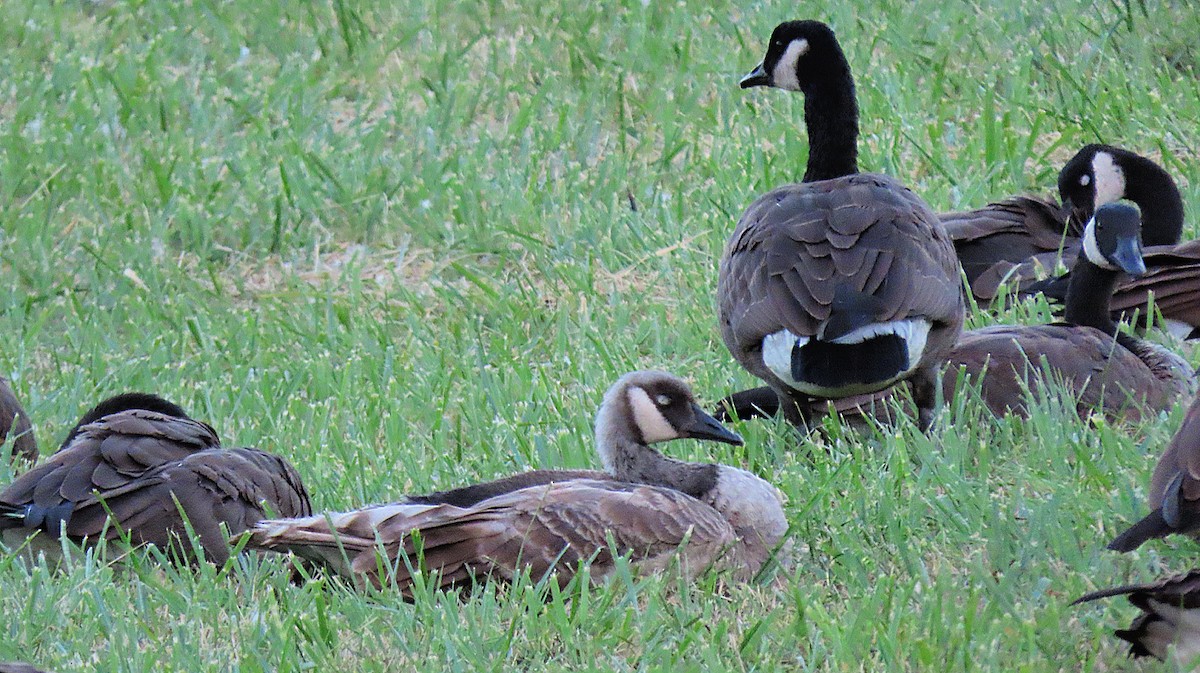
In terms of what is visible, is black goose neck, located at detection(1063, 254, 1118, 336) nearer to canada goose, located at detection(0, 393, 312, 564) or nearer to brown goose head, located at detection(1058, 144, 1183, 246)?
brown goose head, located at detection(1058, 144, 1183, 246)

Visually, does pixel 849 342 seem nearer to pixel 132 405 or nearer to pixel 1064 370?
pixel 1064 370

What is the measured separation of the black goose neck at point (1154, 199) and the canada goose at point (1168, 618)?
452 centimetres

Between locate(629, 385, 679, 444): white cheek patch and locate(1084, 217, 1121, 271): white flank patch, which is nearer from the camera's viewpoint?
locate(629, 385, 679, 444): white cheek patch

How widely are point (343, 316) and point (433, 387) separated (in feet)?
5.40

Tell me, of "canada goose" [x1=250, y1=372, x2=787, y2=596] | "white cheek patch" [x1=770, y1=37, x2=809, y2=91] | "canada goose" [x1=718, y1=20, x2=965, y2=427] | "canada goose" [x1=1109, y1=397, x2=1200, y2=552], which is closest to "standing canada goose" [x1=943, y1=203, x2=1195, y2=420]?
"canada goose" [x1=718, y1=20, x2=965, y2=427]

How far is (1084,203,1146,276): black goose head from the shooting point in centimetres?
668

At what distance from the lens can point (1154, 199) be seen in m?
8.09

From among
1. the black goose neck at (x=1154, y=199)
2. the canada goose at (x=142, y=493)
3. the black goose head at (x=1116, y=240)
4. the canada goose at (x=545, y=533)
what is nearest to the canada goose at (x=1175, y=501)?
the canada goose at (x=545, y=533)

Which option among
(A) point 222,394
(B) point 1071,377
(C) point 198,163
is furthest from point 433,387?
(C) point 198,163

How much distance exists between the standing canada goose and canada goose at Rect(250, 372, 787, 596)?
1.34 meters

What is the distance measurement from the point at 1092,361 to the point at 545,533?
2.50m

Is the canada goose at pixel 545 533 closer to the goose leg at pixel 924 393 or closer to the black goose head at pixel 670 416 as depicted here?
the black goose head at pixel 670 416

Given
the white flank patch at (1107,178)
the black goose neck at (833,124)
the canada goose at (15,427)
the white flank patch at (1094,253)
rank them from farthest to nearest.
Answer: the white flank patch at (1107,178)
the black goose neck at (833,124)
the canada goose at (15,427)
the white flank patch at (1094,253)

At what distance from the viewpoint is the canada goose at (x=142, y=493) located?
5.60m
